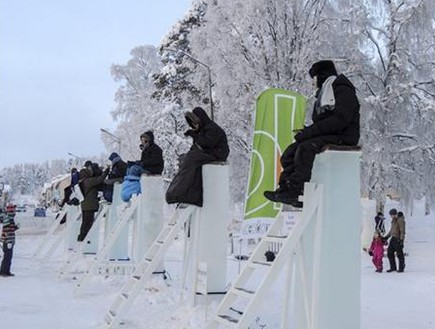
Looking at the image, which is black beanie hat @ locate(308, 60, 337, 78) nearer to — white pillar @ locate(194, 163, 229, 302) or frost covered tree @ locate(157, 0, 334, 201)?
white pillar @ locate(194, 163, 229, 302)

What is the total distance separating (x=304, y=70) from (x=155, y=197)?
13923mm

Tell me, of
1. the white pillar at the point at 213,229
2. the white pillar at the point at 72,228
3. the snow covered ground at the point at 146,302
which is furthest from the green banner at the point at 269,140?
the white pillar at the point at 72,228

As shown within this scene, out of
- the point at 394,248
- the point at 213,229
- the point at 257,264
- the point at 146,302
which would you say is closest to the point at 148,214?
the point at 146,302

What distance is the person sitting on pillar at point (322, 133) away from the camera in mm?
5453

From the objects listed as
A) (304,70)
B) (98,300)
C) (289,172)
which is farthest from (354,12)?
(289,172)

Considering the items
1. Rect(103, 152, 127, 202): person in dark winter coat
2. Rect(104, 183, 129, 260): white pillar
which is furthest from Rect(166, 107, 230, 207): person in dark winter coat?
Rect(104, 183, 129, 260): white pillar

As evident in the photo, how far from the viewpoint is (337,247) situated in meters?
5.57

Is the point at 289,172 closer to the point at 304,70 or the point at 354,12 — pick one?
the point at 304,70

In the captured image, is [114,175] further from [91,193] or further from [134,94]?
[134,94]

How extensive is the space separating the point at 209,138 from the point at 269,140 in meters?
1.49

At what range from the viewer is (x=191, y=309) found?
786 cm

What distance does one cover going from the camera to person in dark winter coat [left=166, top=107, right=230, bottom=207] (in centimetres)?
802

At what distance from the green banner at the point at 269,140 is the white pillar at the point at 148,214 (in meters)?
2.24

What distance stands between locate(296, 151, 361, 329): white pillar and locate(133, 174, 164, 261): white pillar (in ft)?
18.2
